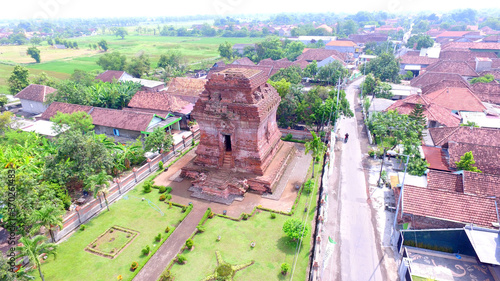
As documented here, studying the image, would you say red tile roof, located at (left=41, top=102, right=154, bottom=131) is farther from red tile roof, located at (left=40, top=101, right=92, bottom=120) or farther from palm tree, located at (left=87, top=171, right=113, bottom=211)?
palm tree, located at (left=87, top=171, right=113, bottom=211)

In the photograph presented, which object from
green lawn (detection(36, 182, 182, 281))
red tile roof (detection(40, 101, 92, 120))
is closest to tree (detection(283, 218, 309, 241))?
green lawn (detection(36, 182, 182, 281))

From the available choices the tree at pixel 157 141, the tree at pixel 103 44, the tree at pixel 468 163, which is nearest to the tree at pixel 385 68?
the tree at pixel 468 163

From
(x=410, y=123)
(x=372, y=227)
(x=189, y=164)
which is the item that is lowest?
(x=372, y=227)

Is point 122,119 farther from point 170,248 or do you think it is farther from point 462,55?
point 462,55

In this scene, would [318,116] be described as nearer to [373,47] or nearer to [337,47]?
[337,47]

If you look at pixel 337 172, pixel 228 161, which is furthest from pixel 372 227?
pixel 228 161

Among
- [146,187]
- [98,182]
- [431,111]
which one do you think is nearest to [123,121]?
[146,187]
